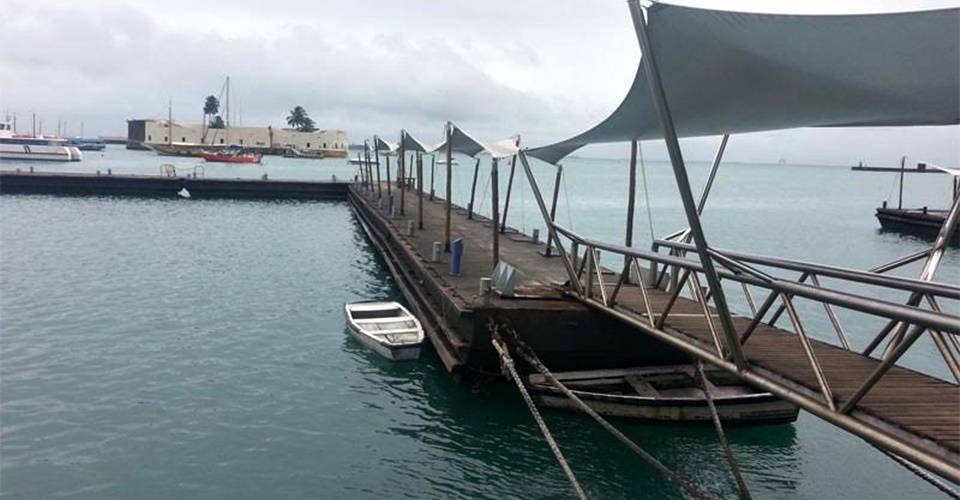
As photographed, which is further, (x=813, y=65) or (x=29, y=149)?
(x=29, y=149)

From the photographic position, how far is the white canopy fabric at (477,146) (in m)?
16.9

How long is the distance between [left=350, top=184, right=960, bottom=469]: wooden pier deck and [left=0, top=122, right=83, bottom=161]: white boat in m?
95.1

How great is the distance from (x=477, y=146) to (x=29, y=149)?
105145 millimetres

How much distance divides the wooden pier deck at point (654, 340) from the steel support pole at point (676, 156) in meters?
1.17

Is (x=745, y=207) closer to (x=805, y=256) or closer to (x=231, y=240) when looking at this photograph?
(x=805, y=256)

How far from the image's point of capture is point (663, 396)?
41.2 ft

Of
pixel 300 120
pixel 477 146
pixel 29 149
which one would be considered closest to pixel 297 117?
pixel 300 120

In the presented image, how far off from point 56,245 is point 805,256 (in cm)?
4060

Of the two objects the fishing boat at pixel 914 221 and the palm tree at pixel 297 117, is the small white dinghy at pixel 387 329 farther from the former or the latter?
the palm tree at pixel 297 117

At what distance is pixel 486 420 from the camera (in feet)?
41.0

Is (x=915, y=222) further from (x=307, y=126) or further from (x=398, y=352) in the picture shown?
(x=307, y=126)

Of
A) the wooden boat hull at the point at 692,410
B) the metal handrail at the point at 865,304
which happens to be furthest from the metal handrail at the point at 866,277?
the wooden boat hull at the point at 692,410

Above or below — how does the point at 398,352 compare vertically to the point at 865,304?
below

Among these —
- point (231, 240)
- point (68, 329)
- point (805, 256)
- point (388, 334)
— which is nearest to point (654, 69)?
point (388, 334)
